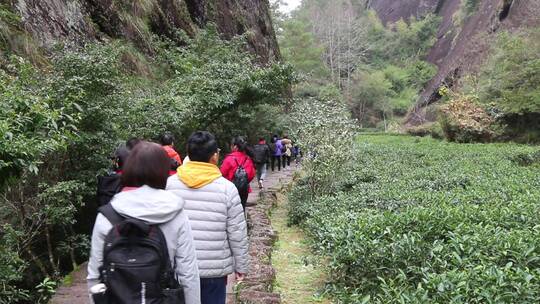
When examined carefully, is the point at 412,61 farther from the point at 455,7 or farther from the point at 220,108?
the point at 220,108

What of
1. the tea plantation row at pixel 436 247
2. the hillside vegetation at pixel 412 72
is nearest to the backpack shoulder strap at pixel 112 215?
the tea plantation row at pixel 436 247

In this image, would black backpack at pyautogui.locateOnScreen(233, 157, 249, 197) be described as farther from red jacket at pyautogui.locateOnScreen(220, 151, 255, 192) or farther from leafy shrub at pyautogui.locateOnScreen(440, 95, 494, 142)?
leafy shrub at pyautogui.locateOnScreen(440, 95, 494, 142)

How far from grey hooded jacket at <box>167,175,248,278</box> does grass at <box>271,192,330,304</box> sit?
2.15 meters

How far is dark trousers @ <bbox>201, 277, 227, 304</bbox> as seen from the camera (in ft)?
10.5

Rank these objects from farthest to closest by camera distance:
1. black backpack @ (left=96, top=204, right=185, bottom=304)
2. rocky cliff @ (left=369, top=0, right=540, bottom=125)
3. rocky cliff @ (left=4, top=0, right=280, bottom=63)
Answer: rocky cliff @ (left=369, top=0, right=540, bottom=125) < rocky cliff @ (left=4, top=0, right=280, bottom=63) < black backpack @ (left=96, top=204, right=185, bottom=304)

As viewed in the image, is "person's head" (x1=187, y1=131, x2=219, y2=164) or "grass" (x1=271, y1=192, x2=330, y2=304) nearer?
"person's head" (x1=187, y1=131, x2=219, y2=164)

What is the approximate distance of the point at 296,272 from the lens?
6.14m

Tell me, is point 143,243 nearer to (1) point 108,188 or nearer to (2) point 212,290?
(2) point 212,290

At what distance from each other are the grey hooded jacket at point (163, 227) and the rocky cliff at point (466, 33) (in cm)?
3121

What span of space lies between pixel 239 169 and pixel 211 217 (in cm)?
351

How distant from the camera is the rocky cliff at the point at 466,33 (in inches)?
1358

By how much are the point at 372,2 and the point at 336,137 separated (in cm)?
8089

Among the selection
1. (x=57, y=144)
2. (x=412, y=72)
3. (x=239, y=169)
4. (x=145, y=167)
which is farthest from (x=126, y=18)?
(x=412, y=72)

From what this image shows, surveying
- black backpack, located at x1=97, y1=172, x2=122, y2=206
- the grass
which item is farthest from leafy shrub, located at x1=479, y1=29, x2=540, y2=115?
black backpack, located at x1=97, y1=172, x2=122, y2=206
